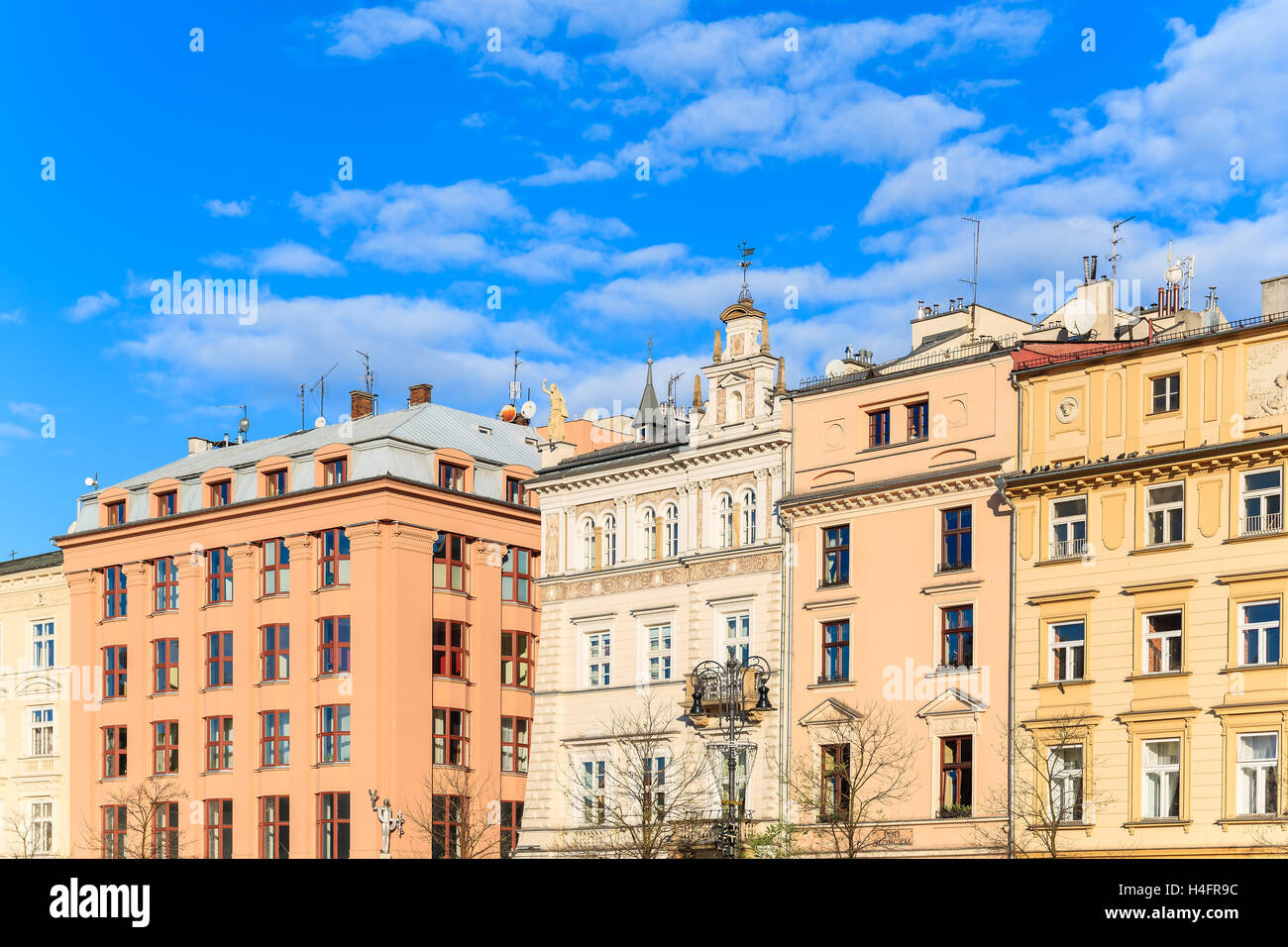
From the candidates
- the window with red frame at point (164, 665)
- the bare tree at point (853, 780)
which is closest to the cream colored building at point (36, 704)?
the window with red frame at point (164, 665)

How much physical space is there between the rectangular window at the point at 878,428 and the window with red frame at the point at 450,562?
842 inches

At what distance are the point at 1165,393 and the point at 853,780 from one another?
47.6 ft

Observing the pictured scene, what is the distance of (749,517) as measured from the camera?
57.7 metres

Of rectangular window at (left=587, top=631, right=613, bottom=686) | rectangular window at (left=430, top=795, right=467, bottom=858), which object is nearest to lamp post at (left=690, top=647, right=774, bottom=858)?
rectangular window at (left=587, top=631, right=613, bottom=686)

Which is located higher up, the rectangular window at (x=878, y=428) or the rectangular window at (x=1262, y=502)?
the rectangular window at (x=878, y=428)

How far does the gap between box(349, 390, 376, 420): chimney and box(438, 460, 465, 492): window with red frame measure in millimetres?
10955

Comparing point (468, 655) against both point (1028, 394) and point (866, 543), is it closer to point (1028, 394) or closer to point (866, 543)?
point (866, 543)

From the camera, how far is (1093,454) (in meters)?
48.8

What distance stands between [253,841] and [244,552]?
11.8 metres

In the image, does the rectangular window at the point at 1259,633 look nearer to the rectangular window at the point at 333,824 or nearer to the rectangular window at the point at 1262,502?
the rectangular window at the point at 1262,502

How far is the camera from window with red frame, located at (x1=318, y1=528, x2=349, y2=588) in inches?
2688

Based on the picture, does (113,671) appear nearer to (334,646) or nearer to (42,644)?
(42,644)

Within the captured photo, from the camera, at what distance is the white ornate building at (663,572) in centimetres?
5684
